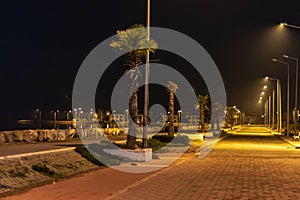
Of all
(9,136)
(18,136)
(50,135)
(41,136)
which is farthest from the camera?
(50,135)

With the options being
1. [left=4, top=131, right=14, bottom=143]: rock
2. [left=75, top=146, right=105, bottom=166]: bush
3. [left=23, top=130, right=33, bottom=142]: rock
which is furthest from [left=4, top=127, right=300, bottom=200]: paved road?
[left=23, top=130, right=33, bottom=142]: rock

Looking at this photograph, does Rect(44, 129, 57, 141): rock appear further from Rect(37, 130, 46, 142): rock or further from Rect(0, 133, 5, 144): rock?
Rect(0, 133, 5, 144): rock

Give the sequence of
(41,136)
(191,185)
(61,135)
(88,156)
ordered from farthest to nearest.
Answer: (61,135), (41,136), (88,156), (191,185)

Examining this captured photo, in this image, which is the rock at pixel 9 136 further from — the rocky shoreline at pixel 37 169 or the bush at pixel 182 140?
the bush at pixel 182 140

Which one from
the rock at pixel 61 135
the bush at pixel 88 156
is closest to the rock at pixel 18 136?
the rock at pixel 61 135

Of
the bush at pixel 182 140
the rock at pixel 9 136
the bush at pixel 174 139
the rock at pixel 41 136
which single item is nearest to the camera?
the rock at pixel 9 136

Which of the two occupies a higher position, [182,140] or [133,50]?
[133,50]

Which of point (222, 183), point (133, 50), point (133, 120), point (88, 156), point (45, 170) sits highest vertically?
point (133, 50)

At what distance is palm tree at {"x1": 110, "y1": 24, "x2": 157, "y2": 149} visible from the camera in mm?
26625

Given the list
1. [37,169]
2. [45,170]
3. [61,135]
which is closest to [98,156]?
[45,170]

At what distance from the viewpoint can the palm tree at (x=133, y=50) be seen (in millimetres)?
26625

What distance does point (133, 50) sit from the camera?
88.4ft

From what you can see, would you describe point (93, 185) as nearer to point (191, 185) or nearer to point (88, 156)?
point (191, 185)

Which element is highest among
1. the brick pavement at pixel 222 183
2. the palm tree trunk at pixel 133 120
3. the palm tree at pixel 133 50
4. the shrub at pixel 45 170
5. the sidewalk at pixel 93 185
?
the palm tree at pixel 133 50
